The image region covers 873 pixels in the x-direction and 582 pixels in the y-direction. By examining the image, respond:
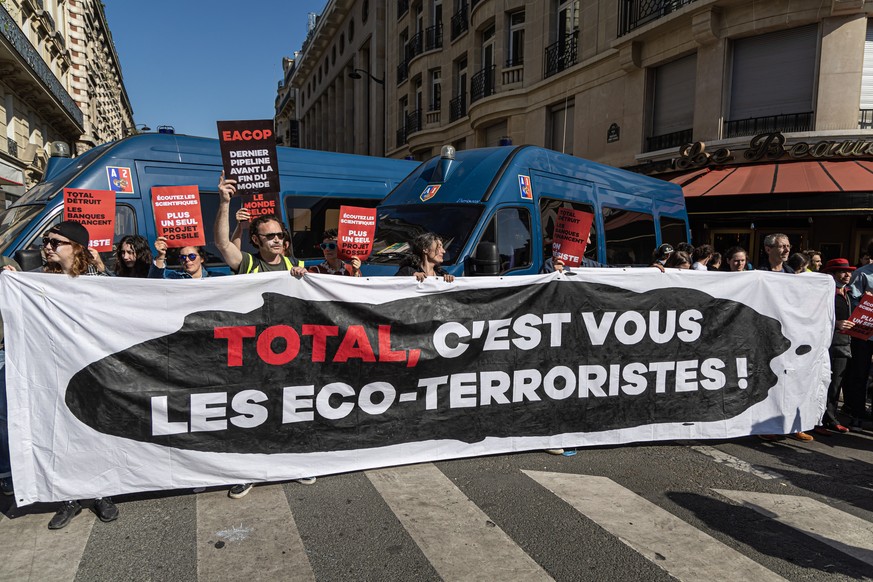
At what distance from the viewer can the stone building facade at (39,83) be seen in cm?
2136

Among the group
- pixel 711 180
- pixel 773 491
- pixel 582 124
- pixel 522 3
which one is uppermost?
pixel 522 3

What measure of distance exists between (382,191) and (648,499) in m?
6.35

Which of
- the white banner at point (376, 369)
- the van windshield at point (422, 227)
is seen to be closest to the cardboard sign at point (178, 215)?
the white banner at point (376, 369)

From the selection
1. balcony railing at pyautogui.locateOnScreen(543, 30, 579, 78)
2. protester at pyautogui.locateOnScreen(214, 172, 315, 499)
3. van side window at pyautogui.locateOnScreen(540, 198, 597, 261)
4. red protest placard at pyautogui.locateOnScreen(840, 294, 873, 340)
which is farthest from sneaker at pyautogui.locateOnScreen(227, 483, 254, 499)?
balcony railing at pyautogui.locateOnScreen(543, 30, 579, 78)

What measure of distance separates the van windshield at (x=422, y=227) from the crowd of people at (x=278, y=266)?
28cm

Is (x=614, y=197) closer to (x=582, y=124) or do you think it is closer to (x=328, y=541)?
(x=328, y=541)

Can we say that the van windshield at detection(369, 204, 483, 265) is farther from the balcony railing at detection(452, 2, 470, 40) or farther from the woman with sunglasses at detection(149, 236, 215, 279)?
the balcony railing at detection(452, 2, 470, 40)

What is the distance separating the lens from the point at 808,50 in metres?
12.3

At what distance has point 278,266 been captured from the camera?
14.7ft

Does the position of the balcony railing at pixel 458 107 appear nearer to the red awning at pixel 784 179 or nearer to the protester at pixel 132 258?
the red awning at pixel 784 179

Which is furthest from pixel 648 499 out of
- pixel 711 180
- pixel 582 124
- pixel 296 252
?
pixel 582 124

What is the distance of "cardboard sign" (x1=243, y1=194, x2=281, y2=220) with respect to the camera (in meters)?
4.88

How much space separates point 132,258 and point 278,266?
1739 mm

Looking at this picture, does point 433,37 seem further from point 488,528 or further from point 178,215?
point 488,528
